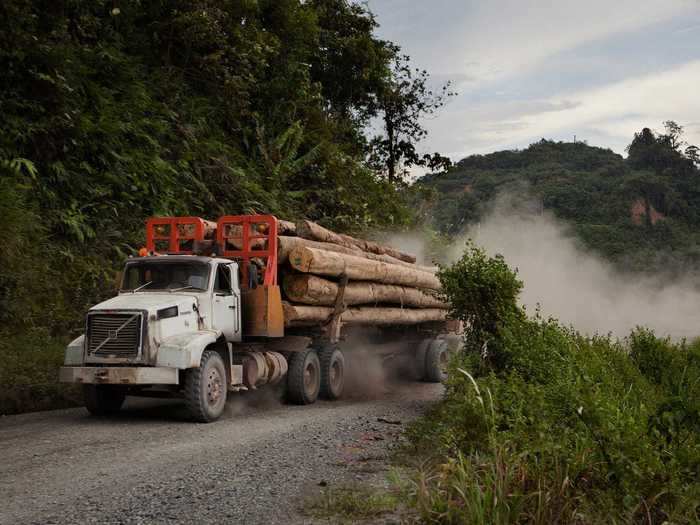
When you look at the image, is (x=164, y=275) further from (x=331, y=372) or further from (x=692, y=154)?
(x=692, y=154)

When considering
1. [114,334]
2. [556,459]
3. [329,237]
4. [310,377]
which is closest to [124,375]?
[114,334]

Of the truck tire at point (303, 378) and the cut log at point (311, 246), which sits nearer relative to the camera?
the cut log at point (311, 246)

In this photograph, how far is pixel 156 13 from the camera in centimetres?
2339

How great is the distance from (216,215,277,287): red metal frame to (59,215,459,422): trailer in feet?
0.06

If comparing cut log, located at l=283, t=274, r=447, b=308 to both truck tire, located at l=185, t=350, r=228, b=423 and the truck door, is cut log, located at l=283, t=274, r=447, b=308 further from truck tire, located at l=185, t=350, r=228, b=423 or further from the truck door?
truck tire, located at l=185, t=350, r=228, b=423

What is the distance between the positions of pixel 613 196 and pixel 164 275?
5719cm

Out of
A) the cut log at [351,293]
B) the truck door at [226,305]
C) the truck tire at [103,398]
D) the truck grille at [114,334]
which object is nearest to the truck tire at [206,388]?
the truck door at [226,305]

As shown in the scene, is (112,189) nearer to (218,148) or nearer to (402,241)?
(218,148)

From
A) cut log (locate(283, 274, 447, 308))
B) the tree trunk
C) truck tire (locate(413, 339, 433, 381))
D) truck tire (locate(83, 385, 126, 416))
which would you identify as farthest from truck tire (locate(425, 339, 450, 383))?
the tree trunk

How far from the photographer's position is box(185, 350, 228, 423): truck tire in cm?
1062

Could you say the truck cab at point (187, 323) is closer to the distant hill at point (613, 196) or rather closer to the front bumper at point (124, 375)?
the front bumper at point (124, 375)

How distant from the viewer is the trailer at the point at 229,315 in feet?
34.8

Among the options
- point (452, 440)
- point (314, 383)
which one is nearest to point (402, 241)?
point (314, 383)

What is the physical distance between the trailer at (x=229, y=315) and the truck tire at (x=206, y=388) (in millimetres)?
15
